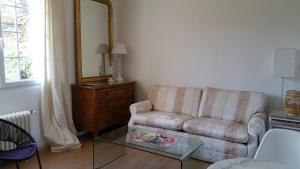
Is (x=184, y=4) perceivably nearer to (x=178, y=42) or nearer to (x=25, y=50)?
(x=178, y=42)

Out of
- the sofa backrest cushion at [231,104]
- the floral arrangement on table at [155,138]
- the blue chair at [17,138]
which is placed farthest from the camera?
the sofa backrest cushion at [231,104]

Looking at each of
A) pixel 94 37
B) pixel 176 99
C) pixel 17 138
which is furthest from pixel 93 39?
pixel 17 138

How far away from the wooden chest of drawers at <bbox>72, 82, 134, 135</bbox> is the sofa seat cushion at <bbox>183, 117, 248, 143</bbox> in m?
1.24

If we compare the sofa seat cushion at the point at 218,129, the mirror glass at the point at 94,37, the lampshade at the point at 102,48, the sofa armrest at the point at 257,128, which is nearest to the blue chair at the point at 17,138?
the mirror glass at the point at 94,37

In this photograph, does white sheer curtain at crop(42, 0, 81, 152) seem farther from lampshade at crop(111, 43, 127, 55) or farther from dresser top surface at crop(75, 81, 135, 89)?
lampshade at crop(111, 43, 127, 55)

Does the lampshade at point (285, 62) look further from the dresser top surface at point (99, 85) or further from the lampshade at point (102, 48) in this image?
the lampshade at point (102, 48)

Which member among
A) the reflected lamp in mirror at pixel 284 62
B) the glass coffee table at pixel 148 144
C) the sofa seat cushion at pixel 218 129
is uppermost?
the reflected lamp in mirror at pixel 284 62

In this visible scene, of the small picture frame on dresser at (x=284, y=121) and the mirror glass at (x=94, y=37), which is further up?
the mirror glass at (x=94, y=37)

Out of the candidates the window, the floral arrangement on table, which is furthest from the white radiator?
the floral arrangement on table

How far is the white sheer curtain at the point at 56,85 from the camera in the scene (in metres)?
3.20

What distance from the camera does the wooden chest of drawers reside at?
11.6ft

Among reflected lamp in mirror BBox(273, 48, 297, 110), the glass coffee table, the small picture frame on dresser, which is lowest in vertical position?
the glass coffee table

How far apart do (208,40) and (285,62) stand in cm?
110

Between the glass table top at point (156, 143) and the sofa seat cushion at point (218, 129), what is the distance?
0.33m
